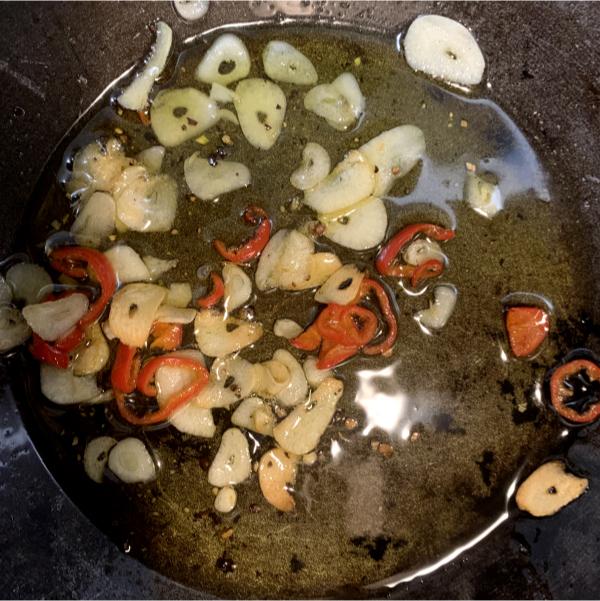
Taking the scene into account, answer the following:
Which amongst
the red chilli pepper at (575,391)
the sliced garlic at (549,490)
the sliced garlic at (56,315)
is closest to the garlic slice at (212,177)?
the sliced garlic at (56,315)

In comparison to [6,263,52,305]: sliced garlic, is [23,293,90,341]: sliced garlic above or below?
above

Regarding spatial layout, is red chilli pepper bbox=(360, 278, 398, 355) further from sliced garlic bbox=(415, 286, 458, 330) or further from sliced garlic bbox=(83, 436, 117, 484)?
sliced garlic bbox=(83, 436, 117, 484)

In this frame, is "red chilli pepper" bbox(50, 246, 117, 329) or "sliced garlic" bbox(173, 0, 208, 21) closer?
"red chilli pepper" bbox(50, 246, 117, 329)

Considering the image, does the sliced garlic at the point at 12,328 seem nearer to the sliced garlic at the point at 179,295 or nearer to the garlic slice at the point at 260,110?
the sliced garlic at the point at 179,295

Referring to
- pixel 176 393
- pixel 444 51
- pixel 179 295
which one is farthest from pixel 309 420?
pixel 444 51

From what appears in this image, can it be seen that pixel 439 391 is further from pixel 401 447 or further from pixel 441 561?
pixel 441 561

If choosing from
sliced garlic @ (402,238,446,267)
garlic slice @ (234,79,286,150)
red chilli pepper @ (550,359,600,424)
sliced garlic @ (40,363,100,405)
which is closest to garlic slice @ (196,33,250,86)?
garlic slice @ (234,79,286,150)

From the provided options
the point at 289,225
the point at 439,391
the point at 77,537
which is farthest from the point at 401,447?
the point at 77,537
